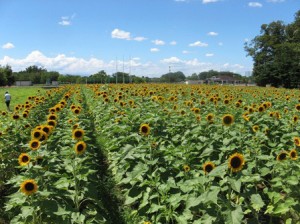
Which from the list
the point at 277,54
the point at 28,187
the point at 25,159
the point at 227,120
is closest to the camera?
the point at 28,187

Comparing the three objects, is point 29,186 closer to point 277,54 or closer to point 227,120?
point 227,120

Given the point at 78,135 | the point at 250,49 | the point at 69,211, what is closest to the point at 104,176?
the point at 78,135

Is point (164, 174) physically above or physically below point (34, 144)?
below

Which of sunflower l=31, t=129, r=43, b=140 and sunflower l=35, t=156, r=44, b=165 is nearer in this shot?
sunflower l=35, t=156, r=44, b=165

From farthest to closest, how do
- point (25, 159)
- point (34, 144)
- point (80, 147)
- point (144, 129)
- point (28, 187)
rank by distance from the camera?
point (144, 129) < point (80, 147) < point (34, 144) < point (25, 159) < point (28, 187)

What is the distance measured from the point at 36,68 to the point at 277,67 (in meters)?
120

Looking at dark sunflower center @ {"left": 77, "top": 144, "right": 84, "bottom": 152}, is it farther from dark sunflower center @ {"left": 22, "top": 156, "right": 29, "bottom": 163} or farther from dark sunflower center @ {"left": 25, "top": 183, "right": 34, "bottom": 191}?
dark sunflower center @ {"left": 25, "top": 183, "right": 34, "bottom": 191}

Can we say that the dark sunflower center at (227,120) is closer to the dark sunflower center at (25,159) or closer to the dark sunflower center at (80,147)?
the dark sunflower center at (80,147)

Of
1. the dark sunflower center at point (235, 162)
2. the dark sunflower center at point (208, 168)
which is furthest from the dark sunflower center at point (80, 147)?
the dark sunflower center at point (235, 162)

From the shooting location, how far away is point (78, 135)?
4.93 meters

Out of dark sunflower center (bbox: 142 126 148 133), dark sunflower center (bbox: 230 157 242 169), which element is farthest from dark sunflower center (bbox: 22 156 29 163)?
dark sunflower center (bbox: 230 157 242 169)

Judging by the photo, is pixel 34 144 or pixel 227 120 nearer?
pixel 34 144

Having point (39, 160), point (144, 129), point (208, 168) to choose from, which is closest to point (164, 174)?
point (144, 129)

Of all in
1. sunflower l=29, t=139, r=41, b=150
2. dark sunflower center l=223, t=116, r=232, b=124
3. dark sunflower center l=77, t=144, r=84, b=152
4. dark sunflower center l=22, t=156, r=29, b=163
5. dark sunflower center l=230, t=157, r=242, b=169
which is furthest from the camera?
dark sunflower center l=223, t=116, r=232, b=124
